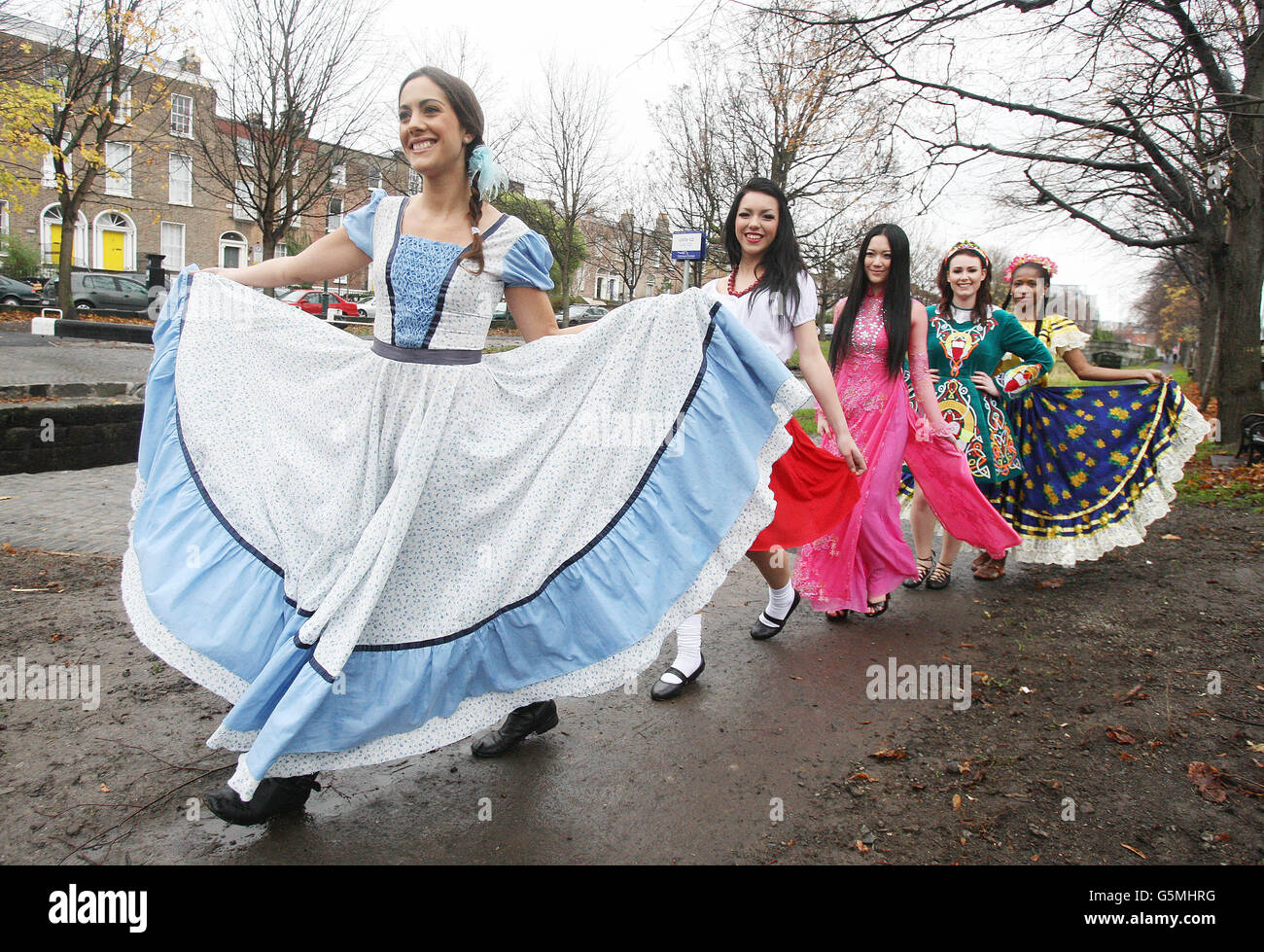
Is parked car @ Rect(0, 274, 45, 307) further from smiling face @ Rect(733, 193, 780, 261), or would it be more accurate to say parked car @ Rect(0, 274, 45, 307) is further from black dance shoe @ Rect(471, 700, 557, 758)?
black dance shoe @ Rect(471, 700, 557, 758)

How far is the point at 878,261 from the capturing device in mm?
4371

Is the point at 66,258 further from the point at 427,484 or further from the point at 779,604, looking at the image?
the point at 427,484

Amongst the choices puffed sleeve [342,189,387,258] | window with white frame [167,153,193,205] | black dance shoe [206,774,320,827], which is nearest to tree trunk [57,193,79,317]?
window with white frame [167,153,193,205]

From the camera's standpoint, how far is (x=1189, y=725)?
3256mm

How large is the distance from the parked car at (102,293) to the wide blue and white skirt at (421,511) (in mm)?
27106

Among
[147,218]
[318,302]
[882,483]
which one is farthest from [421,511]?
[147,218]

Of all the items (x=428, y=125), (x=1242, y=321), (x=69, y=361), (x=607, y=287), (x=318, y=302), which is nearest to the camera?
(x=428, y=125)

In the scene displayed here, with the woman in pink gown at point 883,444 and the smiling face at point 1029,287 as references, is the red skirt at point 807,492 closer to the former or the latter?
the woman in pink gown at point 883,444

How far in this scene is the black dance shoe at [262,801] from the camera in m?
2.34

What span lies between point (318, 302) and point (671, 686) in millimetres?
27963

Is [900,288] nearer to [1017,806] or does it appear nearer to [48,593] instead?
[1017,806]

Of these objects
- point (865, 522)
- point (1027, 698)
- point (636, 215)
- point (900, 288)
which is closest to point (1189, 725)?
point (1027, 698)

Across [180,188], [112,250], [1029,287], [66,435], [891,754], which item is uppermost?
[180,188]

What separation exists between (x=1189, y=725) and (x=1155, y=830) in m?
0.92
